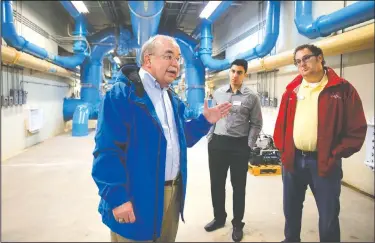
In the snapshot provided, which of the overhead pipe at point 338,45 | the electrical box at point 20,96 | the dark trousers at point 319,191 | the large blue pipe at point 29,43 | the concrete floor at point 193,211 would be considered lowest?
the concrete floor at point 193,211

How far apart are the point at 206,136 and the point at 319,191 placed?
68 cm

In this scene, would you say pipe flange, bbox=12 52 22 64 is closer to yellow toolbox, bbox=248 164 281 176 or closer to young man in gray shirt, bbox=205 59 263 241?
young man in gray shirt, bbox=205 59 263 241

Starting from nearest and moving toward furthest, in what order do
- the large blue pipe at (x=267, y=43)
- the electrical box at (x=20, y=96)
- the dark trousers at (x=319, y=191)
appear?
the dark trousers at (x=319, y=191), the large blue pipe at (x=267, y=43), the electrical box at (x=20, y=96)

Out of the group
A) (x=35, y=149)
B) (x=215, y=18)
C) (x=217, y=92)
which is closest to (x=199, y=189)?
(x=217, y=92)

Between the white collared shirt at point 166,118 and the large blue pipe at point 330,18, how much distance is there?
1151 millimetres

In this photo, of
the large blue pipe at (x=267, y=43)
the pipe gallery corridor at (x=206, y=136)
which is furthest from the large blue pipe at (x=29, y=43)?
the large blue pipe at (x=267, y=43)

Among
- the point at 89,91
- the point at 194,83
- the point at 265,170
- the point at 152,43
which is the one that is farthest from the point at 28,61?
the point at 265,170

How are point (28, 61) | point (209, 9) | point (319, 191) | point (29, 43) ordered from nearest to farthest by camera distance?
point (319, 191) → point (29, 43) → point (28, 61) → point (209, 9)

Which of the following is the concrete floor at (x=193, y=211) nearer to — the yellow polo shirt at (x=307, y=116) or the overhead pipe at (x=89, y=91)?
the overhead pipe at (x=89, y=91)

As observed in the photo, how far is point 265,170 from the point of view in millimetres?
1399

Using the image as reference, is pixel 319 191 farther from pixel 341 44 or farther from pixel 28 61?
pixel 28 61

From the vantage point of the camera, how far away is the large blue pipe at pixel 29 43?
5.16 ft

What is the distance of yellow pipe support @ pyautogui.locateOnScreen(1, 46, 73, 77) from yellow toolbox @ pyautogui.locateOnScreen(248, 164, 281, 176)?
1546 mm

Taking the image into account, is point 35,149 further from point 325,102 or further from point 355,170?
A: point 355,170
